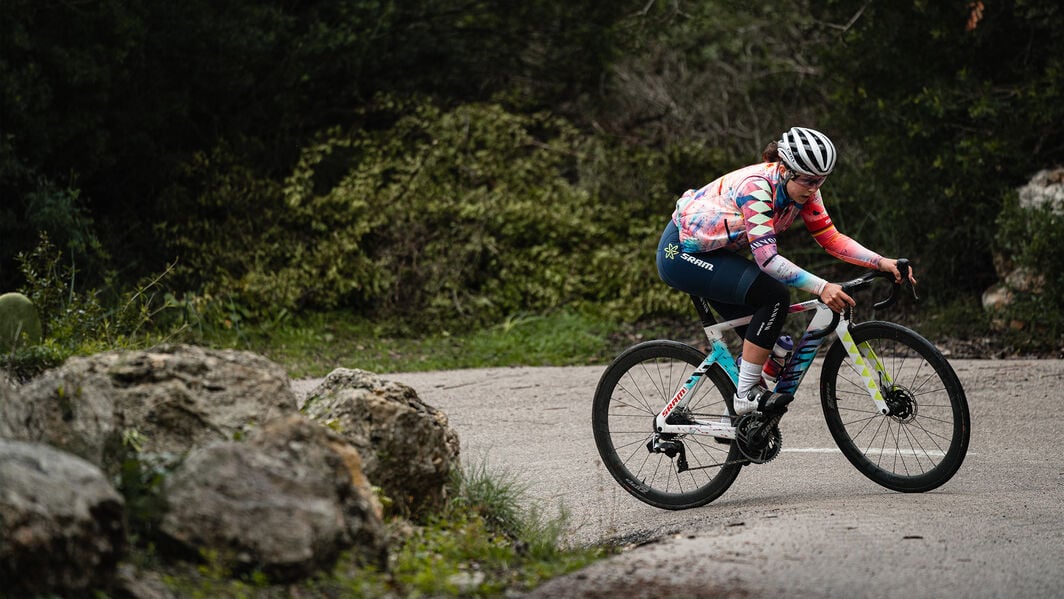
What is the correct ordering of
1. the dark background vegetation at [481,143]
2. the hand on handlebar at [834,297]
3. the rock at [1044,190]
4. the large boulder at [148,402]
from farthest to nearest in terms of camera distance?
1. the dark background vegetation at [481,143]
2. the rock at [1044,190]
3. the hand on handlebar at [834,297]
4. the large boulder at [148,402]

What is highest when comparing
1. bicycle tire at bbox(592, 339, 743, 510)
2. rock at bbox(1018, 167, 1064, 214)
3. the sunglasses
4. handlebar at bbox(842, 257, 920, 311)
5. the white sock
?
rock at bbox(1018, 167, 1064, 214)

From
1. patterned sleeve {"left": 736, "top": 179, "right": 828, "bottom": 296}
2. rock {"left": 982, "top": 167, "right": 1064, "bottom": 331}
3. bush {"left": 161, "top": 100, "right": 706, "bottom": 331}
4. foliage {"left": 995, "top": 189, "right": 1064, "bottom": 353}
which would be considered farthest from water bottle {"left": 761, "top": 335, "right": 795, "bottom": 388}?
bush {"left": 161, "top": 100, "right": 706, "bottom": 331}

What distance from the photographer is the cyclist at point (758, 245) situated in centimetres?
563

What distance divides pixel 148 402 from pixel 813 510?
9.97 ft

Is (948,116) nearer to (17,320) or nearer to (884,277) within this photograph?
(884,277)

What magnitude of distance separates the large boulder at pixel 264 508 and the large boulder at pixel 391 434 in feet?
3.18

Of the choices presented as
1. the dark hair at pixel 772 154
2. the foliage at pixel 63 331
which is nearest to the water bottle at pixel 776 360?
the dark hair at pixel 772 154

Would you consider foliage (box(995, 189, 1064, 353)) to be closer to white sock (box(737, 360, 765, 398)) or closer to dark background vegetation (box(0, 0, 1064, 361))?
dark background vegetation (box(0, 0, 1064, 361))

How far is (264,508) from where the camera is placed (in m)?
3.90

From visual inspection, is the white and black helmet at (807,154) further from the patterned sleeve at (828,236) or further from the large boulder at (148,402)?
the large boulder at (148,402)

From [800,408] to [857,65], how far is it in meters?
5.28

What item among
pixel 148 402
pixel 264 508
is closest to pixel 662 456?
pixel 148 402

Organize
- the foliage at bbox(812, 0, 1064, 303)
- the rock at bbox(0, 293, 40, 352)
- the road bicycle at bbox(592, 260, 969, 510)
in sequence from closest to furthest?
the road bicycle at bbox(592, 260, 969, 510), the rock at bbox(0, 293, 40, 352), the foliage at bbox(812, 0, 1064, 303)

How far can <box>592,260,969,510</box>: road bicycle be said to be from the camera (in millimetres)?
5789
